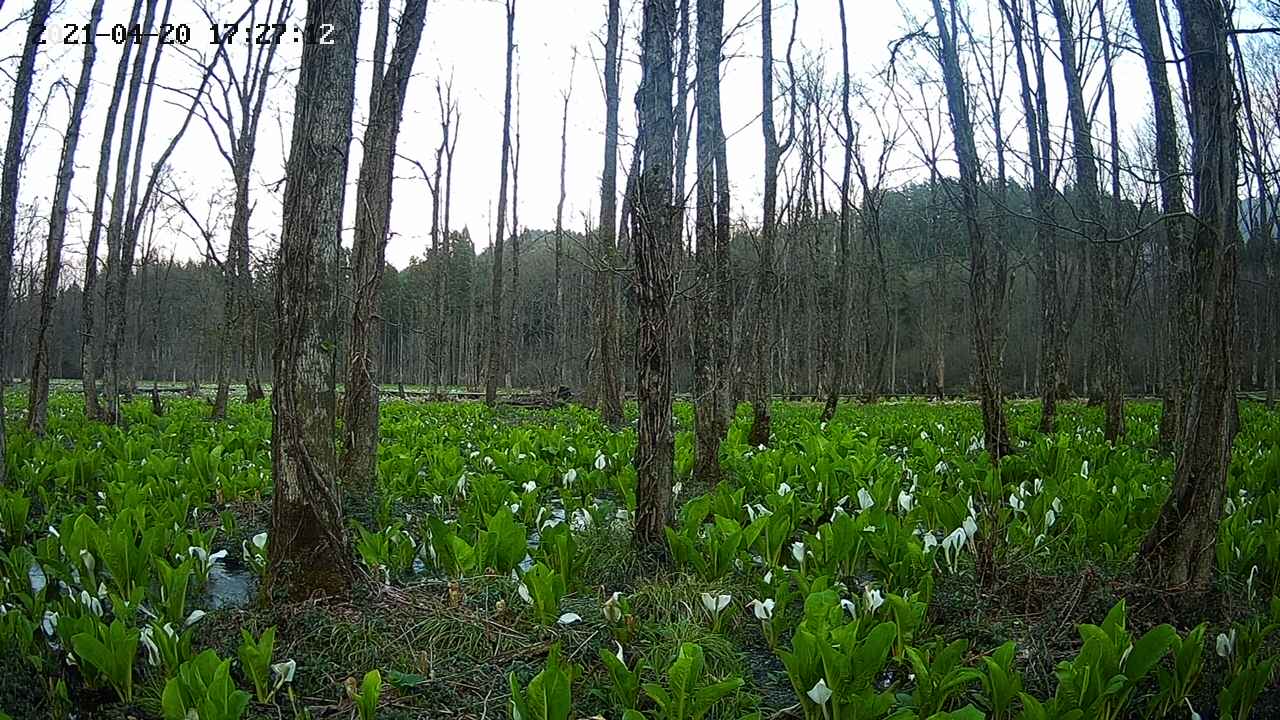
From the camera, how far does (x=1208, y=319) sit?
338 centimetres

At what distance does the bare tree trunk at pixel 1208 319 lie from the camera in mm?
3348

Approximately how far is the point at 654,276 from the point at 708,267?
4.17 metres

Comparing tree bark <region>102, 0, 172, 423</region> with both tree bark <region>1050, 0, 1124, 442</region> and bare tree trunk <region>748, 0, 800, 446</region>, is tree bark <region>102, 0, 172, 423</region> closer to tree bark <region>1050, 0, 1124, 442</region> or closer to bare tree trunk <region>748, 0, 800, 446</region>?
bare tree trunk <region>748, 0, 800, 446</region>

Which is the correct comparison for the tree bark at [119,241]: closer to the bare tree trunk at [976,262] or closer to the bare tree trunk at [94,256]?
the bare tree trunk at [94,256]

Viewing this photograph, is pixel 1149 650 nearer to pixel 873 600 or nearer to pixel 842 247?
pixel 873 600

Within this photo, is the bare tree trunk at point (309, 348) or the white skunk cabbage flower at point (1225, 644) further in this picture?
the bare tree trunk at point (309, 348)

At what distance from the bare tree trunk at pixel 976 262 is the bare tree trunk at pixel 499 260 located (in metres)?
10.5

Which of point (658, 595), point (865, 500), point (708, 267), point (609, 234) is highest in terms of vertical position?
point (609, 234)

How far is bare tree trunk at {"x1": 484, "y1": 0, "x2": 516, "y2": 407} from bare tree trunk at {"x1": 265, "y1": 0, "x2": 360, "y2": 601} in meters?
12.7

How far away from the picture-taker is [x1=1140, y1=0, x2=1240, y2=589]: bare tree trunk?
3348mm

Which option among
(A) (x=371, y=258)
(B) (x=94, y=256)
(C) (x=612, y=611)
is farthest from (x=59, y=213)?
(C) (x=612, y=611)

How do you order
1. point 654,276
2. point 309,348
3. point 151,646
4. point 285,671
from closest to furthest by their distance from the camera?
point 285,671 → point 151,646 → point 309,348 → point 654,276

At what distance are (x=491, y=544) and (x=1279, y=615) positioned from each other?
3.26 m

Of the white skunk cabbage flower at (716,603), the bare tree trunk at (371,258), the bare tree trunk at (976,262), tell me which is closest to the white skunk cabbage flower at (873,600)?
the white skunk cabbage flower at (716,603)
